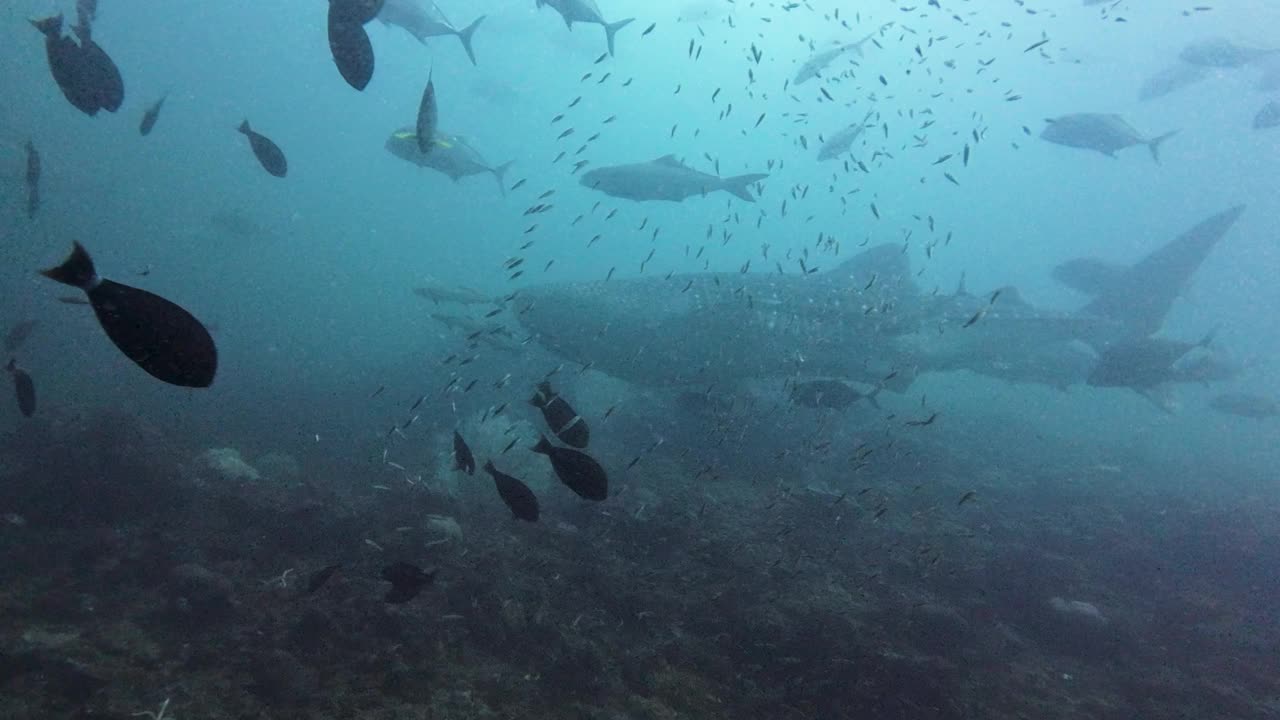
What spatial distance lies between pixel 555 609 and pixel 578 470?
8.18 feet

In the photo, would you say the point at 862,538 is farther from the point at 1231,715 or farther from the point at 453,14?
the point at 453,14

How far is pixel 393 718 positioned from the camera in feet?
12.0

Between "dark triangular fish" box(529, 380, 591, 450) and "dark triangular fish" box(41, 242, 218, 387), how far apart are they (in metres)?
2.05

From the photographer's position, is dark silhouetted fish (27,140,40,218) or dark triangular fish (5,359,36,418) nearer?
dark triangular fish (5,359,36,418)

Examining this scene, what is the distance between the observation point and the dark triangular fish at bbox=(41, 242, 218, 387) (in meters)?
1.48

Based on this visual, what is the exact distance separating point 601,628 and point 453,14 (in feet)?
361

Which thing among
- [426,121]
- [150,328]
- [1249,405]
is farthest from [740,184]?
[1249,405]

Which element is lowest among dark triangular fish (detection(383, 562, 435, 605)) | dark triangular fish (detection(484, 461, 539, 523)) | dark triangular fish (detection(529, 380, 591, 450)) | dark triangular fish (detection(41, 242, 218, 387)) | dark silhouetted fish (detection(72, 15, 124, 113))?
dark triangular fish (detection(383, 562, 435, 605))

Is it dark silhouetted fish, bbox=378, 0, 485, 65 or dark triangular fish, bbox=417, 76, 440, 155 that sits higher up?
dark silhouetted fish, bbox=378, 0, 485, 65

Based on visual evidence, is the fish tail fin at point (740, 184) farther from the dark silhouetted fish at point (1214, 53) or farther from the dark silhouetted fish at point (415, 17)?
the dark silhouetted fish at point (1214, 53)

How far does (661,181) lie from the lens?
9938 mm

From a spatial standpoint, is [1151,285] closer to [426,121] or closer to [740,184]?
[740,184]

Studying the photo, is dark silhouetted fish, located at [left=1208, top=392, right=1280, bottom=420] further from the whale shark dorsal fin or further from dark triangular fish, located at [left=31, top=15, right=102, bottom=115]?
dark triangular fish, located at [left=31, top=15, right=102, bottom=115]

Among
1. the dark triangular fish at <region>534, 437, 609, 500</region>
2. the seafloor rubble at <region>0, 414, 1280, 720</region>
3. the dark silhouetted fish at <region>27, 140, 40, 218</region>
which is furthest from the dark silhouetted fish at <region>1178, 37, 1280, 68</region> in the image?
the dark silhouetted fish at <region>27, 140, 40, 218</region>
